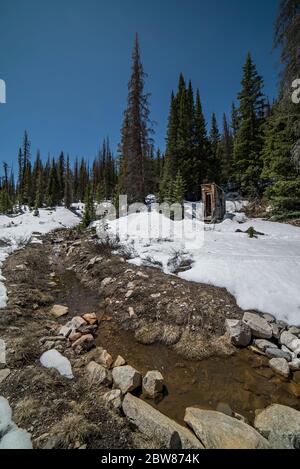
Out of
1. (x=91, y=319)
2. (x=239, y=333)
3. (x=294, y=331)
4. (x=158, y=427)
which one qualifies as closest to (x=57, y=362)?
(x=91, y=319)

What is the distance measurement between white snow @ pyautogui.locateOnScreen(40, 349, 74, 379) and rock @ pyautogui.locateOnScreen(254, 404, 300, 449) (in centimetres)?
308

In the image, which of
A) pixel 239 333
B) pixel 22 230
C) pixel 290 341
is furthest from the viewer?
pixel 22 230

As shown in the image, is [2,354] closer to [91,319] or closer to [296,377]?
[91,319]

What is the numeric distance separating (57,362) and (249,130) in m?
25.0

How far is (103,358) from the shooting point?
429 cm

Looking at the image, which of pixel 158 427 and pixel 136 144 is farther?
pixel 136 144

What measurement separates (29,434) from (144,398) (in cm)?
171

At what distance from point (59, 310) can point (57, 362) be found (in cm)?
247

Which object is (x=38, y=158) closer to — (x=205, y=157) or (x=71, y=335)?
(x=205, y=157)

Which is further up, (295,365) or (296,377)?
(295,365)

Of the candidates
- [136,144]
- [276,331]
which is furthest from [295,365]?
[136,144]

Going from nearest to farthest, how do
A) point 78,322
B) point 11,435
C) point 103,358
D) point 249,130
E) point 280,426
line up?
point 11,435 → point 280,426 → point 103,358 → point 78,322 → point 249,130

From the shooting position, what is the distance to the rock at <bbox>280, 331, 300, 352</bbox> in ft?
14.8

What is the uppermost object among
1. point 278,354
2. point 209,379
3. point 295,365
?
point 278,354
